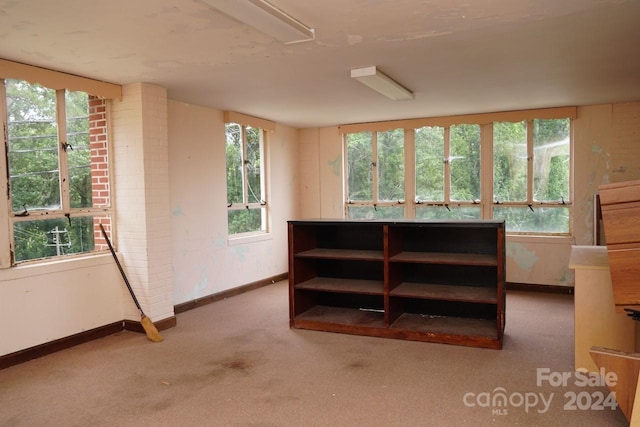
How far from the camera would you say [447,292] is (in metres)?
4.34

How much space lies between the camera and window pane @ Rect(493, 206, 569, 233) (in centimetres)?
645

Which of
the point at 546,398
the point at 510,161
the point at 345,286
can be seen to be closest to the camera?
the point at 546,398

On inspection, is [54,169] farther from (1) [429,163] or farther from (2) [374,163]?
(1) [429,163]

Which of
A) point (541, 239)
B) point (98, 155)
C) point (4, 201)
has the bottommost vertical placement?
point (541, 239)

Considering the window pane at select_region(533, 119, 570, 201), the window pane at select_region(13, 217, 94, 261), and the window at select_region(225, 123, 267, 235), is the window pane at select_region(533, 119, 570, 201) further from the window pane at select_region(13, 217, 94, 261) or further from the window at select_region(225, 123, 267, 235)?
the window pane at select_region(13, 217, 94, 261)

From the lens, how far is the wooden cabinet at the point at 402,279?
4.21 metres

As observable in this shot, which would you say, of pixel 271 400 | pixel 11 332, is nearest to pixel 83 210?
pixel 11 332

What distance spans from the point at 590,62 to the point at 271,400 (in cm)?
394

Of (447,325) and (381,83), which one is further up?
(381,83)

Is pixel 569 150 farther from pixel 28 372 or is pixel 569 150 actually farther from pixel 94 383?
pixel 28 372

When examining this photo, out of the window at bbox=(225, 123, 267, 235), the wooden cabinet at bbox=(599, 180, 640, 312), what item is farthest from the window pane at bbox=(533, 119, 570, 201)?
the wooden cabinet at bbox=(599, 180, 640, 312)

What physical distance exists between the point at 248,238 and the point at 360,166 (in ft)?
→ 7.46

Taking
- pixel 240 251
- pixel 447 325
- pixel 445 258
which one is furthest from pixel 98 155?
pixel 447 325

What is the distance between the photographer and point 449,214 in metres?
6.98
